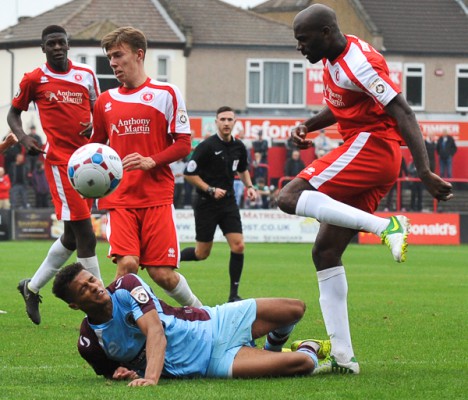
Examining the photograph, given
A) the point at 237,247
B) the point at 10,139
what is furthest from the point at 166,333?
the point at 237,247

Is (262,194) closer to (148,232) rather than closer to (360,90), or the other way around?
(148,232)

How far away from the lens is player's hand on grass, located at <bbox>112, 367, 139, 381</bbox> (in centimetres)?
809

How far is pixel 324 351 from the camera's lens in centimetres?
870

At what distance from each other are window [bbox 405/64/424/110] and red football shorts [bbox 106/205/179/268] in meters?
49.0

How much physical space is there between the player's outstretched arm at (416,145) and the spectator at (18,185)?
26.1 meters

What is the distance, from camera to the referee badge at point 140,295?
7.91 metres

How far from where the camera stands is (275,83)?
5797cm

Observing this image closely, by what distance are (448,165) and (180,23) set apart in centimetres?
2046

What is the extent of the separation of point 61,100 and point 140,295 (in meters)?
4.18

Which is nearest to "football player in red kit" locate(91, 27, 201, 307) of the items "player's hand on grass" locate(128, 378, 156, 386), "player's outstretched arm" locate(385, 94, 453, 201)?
"player's hand on grass" locate(128, 378, 156, 386)

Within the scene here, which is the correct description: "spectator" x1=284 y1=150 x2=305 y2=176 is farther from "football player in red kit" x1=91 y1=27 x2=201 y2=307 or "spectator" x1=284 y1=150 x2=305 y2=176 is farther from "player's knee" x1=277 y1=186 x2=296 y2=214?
"player's knee" x1=277 y1=186 x2=296 y2=214

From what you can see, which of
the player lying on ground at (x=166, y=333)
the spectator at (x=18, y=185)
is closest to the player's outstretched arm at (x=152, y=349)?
the player lying on ground at (x=166, y=333)

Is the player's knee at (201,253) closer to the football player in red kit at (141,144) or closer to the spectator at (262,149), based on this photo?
the football player in red kit at (141,144)

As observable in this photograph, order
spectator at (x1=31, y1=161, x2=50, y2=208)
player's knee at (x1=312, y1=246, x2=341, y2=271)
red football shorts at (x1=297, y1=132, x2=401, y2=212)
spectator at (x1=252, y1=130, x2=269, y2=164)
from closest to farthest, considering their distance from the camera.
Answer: red football shorts at (x1=297, y1=132, x2=401, y2=212) < player's knee at (x1=312, y1=246, x2=341, y2=271) < spectator at (x1=31, y1=161, x2=50, y2=208) < spectator at (x1=252, y1=130, x2=269, y2=164)
